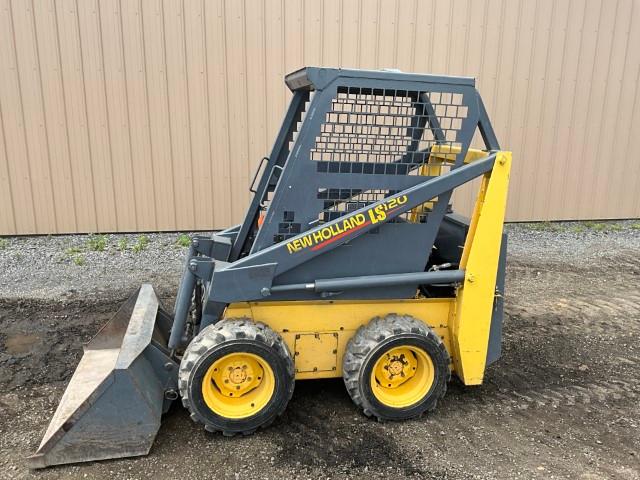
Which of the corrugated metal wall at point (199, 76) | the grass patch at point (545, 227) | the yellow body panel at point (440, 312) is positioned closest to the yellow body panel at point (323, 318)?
the yellow body panel at point (440, 312)

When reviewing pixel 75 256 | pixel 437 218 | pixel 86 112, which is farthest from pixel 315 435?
pixel 86 112

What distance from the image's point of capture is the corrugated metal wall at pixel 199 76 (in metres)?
6.60

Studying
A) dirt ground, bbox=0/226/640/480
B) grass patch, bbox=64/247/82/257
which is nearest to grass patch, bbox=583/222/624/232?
dirt ground, bbox=0/226/640/480

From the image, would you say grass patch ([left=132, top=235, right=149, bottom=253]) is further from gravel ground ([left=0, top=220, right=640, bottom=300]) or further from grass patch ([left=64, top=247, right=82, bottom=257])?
grass patch ([left=64, top=247, right=82, bottom=257])

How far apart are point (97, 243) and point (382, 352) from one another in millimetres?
4873

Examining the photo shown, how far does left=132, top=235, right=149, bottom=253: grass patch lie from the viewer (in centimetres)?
668

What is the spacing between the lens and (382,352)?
307cm

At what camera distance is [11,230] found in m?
6.94

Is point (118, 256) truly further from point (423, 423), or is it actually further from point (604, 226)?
point (604, 226)

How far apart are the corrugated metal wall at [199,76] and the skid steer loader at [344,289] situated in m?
3.95

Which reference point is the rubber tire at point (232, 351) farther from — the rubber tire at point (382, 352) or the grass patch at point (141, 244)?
the grass patch at point (141, 244)

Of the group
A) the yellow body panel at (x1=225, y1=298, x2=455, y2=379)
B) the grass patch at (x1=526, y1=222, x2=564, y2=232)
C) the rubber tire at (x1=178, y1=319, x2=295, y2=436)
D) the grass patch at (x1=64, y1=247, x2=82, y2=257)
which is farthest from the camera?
the grass patch at (x1=526, y1=222, x2=564, y2=232)

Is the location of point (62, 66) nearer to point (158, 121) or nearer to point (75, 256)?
point (158, 121)

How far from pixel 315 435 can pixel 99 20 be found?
5.73 m
